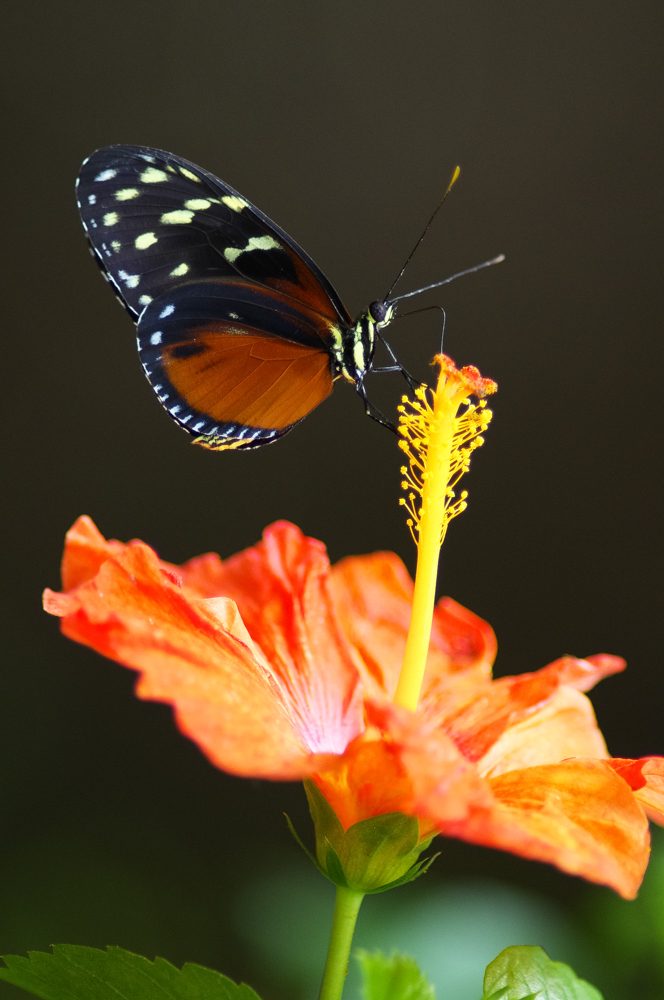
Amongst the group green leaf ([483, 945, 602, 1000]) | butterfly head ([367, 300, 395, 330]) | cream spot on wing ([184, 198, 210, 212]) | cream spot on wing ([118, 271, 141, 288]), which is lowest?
green leaf ([483, 945, 602, 1000])

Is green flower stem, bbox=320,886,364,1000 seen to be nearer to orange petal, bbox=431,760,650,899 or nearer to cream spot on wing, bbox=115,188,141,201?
orange petal, bbox=431,760,650,899

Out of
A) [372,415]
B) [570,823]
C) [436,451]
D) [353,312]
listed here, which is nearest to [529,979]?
[570,823]

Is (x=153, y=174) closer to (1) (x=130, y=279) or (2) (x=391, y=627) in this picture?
(1) (x=130, y=279)

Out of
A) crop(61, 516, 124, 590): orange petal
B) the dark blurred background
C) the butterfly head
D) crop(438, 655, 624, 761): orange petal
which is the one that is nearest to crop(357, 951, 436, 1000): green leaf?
crop(438, 655, 624, 761): orange petal

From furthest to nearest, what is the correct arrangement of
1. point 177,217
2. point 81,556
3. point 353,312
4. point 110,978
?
point 353,312 < point 177,217 < point 81,556 < point 110,978

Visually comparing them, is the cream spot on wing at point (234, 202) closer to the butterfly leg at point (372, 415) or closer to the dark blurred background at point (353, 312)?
the butterfly leg at point (372, 415)

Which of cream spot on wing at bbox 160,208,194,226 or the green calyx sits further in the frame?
cream spot on wing at bbox 160,208,194,226

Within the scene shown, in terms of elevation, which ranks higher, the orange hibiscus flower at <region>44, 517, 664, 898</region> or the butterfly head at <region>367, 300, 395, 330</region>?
the butterfly head at <region>367, 300, 395, 330</region>

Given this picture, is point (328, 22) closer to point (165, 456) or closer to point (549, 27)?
point (549, 27)
